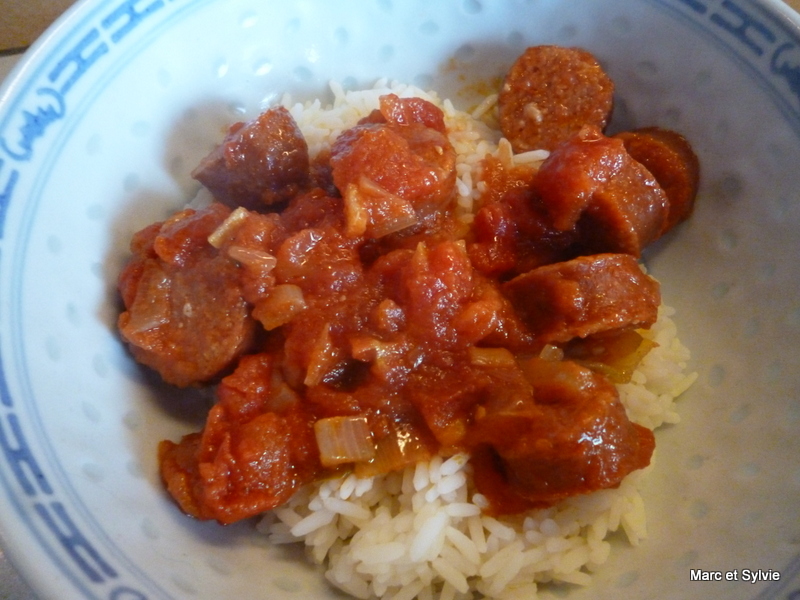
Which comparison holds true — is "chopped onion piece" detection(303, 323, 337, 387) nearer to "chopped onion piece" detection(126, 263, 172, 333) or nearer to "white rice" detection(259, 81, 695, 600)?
"white rice" detection(259, 81, 695, 600)

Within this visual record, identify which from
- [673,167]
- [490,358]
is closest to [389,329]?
[490,358]

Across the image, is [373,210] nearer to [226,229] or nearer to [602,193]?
[226,229]

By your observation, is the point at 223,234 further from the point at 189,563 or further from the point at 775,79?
the point at 775,79

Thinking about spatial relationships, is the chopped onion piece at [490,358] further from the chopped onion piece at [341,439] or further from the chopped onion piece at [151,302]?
the chopped onion piece at [151,302]

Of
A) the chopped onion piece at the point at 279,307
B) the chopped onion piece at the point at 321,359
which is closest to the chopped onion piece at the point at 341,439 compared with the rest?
the chopped onion piece at the point at 321,359

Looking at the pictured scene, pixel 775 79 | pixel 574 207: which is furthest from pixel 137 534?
pixel 775 79
